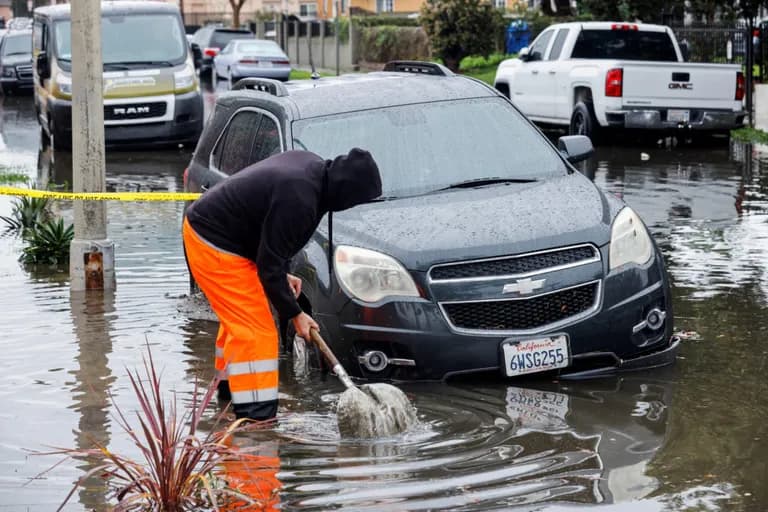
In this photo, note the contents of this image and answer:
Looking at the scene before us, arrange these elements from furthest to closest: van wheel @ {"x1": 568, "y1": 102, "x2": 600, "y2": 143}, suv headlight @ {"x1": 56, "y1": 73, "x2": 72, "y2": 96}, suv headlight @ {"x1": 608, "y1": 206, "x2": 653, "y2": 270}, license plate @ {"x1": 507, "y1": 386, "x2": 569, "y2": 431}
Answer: suv headlight @ {"x1": 56, "y1": 73, "x2": 72, "y2": 96} → van wheel @ {"x1": 568, "y1": 102, "x2": 600, "y2": 143} → suv headlight @ {"x1": 608, "y1": 206, "x2": 653, "y2": 270} → license plate @ {"x1": 507, "y1": 386, "x2": 569, "y2": 431}

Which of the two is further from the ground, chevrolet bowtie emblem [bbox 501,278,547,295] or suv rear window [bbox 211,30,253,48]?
suv rear window [bbox 211,30,253,48]

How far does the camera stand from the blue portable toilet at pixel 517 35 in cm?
4584

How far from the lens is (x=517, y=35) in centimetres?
4628

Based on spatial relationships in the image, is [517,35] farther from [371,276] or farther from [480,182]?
[371,276]

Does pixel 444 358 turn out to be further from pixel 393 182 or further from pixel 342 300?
pixel 393 182

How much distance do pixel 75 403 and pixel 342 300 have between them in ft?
4.75

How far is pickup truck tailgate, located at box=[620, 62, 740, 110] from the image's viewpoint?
2044 centimetres

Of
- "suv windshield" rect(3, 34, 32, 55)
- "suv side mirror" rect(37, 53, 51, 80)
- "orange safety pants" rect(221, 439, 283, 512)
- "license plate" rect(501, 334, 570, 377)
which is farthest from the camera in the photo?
"suv windshield" rect(3, 34, 32, 55)

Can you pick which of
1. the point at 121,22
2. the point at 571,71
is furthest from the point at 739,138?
the point at 121,22

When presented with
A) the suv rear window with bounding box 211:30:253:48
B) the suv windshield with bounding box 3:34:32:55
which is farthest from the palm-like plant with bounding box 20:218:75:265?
the suv rear window with bounding box 211:30:253:48

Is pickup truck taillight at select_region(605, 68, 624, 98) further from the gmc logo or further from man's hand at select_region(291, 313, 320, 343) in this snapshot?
man's hand at select_region(291, 313, 320, 343)

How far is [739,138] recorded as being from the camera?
2333cm

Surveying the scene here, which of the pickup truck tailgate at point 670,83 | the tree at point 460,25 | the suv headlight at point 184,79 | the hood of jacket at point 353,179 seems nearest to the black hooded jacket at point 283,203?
the hood of jacket at point 353,179

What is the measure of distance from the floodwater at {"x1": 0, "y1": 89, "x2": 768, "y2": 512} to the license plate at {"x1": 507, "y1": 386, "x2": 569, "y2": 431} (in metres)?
0.01
